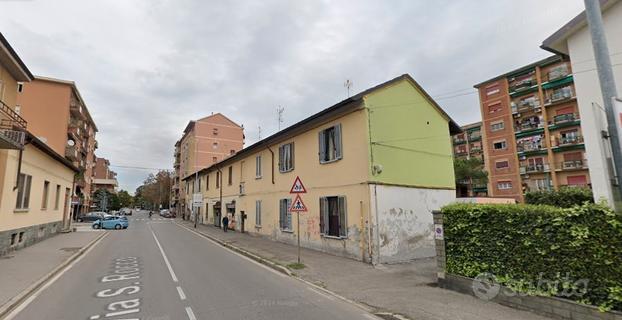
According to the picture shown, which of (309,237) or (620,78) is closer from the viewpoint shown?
(620,78)

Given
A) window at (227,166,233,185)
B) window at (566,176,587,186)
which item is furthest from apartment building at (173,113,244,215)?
window at (566,176,587,186)

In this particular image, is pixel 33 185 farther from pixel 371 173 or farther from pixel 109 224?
pixel 109 224

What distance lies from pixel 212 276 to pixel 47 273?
504 cm

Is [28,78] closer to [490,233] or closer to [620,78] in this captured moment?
[490,233]

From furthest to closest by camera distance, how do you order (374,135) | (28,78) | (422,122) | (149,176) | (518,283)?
(149,176) → (422,122) → (28,78) → (374,135) → (518,283)

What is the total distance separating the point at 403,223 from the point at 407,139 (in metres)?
3.70

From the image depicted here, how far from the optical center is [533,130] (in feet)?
143

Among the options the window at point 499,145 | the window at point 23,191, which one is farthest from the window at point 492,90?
the window at point 23,191

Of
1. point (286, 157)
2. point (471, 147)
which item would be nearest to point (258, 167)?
point (286, 157)

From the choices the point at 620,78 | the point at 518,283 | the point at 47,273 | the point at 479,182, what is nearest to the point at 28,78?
the point at 47,273

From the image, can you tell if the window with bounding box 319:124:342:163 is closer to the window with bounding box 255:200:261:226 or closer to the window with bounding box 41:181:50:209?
the window with bounding box 255:200:261:226

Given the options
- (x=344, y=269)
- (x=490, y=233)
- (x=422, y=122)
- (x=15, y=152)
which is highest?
(x=422, y=122)

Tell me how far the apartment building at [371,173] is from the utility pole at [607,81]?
756cm

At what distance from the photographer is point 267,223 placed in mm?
19312
